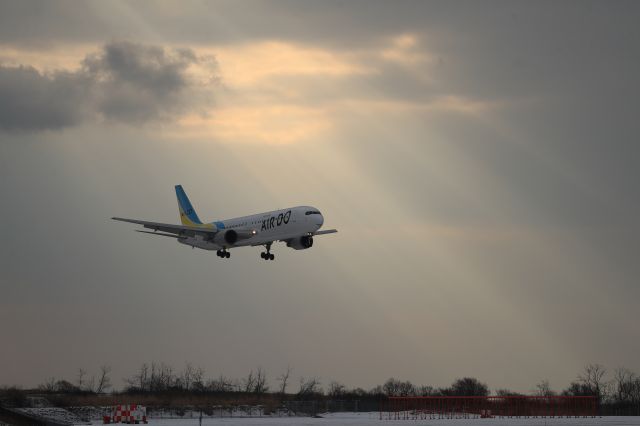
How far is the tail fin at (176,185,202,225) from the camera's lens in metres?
134

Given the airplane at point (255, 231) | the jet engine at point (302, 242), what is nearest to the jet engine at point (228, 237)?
the airplane at point (255, 231)

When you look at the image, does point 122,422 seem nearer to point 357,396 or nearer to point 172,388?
point 172,388

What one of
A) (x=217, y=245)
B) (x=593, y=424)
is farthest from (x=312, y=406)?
(x=593, y=424)

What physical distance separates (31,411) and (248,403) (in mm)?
22980

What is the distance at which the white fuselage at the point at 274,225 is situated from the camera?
98.2 metres

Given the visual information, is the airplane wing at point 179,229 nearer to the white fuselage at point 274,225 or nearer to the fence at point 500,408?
the white fuselage at point 274,225

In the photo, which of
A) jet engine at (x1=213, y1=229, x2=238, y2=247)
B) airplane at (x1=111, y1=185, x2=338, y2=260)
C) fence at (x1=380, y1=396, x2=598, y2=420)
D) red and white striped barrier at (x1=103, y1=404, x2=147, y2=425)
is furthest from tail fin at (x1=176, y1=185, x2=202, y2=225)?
red and white striped barrier at (x1=103, y1=404, x2=147, y2=425)

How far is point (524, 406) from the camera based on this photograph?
259 ft

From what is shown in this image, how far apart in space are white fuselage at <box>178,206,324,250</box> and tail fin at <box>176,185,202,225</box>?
27051mm

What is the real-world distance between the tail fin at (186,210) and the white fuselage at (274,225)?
27.1m

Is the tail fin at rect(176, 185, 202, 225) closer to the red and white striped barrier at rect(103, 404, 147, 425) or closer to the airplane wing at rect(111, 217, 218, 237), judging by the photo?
the airplane wing at rect(111, 217, 218, 237)

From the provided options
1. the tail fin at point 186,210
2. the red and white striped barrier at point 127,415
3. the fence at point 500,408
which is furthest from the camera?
the tail fin at point 186,210

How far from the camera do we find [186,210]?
5340 inches

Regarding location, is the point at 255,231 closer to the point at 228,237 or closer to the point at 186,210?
the point at 228,237
